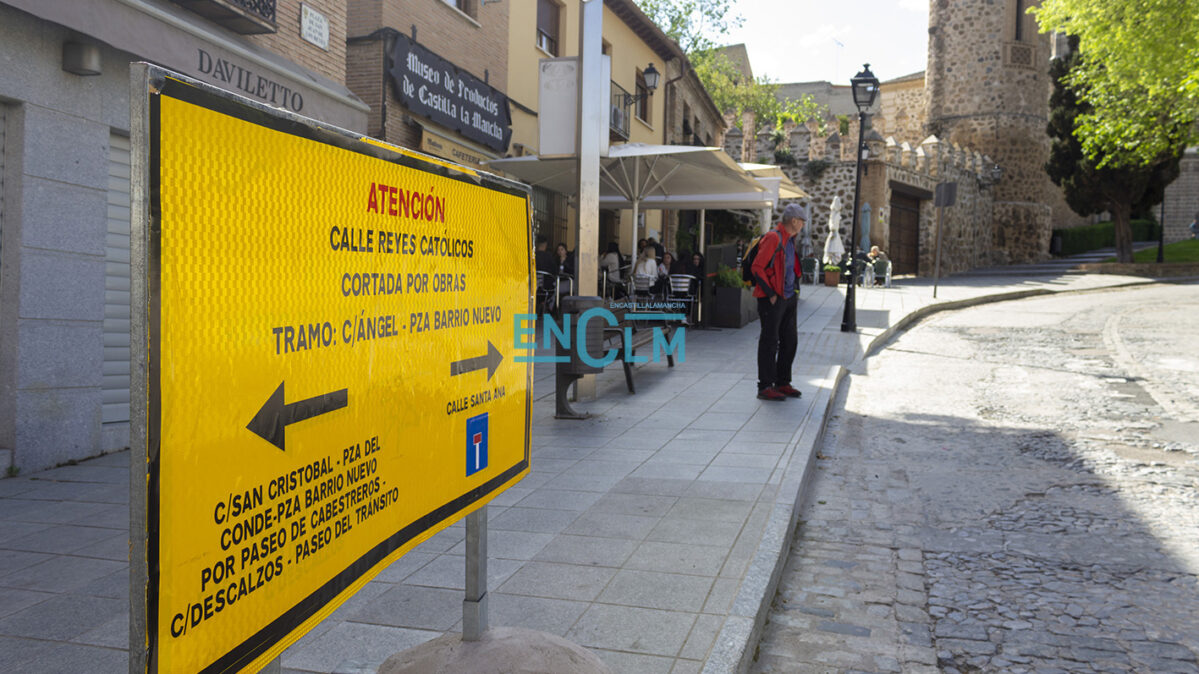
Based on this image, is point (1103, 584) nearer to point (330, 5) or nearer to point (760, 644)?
point (760, 644)

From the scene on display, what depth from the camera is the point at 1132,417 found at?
25.4 feet

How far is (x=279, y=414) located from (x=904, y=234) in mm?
31708

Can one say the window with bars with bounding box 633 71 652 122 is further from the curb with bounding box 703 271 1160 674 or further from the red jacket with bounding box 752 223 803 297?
the curb with bounding box 703 271 1160 674

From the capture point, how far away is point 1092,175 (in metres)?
31.1

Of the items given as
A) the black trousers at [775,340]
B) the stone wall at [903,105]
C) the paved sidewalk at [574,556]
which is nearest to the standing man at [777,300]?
the black trousers at [775,340]

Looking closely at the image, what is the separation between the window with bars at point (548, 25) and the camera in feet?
54.3

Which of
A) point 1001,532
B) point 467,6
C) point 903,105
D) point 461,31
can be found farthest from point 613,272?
point 903,105

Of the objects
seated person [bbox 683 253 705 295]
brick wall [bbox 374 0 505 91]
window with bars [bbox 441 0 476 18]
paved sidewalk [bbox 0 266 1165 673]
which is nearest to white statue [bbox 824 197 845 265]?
seated person [bbox 683 253 705 295]

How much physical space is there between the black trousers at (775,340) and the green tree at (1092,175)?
86.5ft

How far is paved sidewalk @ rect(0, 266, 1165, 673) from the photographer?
2.98m

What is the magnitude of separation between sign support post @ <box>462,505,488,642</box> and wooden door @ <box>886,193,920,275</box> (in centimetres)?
2912

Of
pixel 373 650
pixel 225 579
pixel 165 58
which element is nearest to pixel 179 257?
pixel 225 579

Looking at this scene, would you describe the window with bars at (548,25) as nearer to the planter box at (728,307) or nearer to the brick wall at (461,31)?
the brick wall at (461,31)

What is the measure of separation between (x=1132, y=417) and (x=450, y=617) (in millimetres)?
7029
